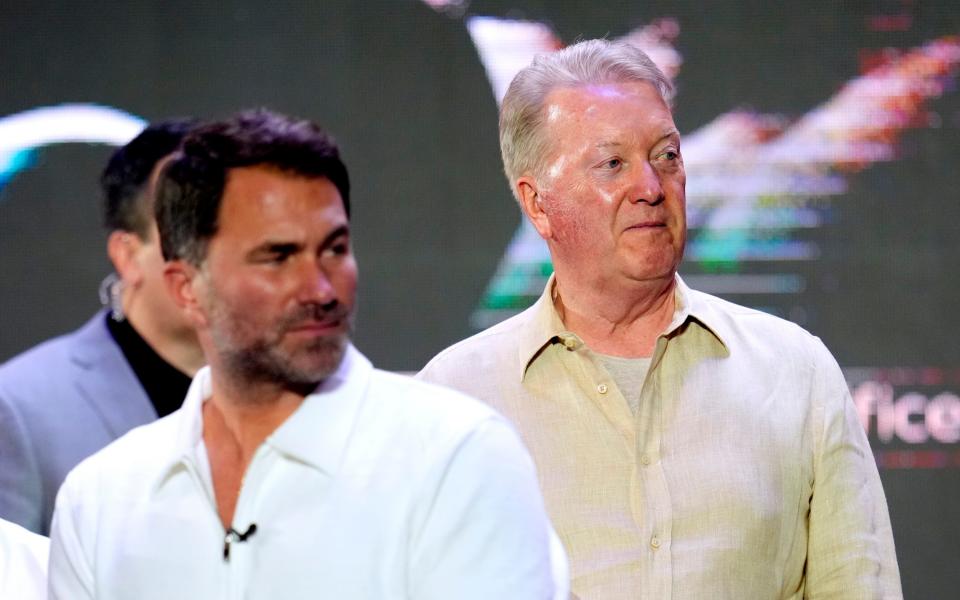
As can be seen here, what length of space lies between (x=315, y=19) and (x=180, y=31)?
450 mm

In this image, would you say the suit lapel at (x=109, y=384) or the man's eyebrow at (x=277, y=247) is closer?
the man's eyebrow at (x=277, y=247)

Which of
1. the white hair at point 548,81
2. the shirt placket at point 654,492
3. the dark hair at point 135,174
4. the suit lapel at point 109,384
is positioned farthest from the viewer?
the dark hair at point 135,174

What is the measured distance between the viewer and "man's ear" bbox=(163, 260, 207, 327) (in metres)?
1.91

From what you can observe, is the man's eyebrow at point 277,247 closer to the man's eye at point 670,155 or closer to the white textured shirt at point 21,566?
the white textured shirt at point 21,566

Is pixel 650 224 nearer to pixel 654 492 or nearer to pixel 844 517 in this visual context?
pixel 654 492

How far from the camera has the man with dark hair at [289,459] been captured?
1.73 meters

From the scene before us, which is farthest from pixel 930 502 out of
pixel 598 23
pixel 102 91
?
pixel 102 91

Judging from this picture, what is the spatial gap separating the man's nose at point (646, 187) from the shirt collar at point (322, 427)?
73cm

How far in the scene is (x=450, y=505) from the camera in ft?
5.65

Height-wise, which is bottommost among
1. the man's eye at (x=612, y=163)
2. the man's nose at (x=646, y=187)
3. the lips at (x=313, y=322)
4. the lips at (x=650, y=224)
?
the lips at (x=313, y=322)

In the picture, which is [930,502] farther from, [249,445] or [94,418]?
[249,445]

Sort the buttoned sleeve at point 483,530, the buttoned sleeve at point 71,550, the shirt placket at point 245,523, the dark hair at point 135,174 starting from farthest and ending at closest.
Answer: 1. the dark hair at point 135,174
2. the buttoned sleeve at point 71,550
3. the shirt placket at point 245,523
4. the buttoned sleeve at point 483,530

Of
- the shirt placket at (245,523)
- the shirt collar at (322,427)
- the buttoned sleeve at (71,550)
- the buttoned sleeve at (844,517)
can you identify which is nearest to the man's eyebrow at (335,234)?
the shirt collar at (322,427)

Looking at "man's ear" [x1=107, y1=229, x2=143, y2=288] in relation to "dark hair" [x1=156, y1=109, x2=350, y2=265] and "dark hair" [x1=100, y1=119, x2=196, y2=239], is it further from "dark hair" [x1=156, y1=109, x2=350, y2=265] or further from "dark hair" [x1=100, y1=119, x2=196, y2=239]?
"dark hair" [x1=156, y1=109, x2=350, y2=265]
